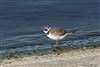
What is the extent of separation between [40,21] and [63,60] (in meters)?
6.74

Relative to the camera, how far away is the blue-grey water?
15602 mm

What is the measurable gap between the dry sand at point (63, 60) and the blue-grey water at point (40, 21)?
1.69 metres

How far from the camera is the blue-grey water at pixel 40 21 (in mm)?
15602

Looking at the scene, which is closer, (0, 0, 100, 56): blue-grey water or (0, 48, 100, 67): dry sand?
(0, 48, 100, 67): dry sand

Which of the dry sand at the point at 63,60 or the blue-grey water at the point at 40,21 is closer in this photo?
the dry sand at the point at 63,60

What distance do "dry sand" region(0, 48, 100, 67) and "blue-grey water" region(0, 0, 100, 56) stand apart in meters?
1.69

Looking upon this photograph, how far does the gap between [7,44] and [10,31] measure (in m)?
1.90

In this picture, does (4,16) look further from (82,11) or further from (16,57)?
(16,57)

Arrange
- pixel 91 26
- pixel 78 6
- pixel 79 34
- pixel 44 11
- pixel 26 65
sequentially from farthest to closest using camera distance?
pixel 78 6, pixel 44 11, pixel 91 26, pixel 79 34, pixel 26 65

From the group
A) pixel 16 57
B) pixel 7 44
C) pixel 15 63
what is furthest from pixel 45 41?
pixel 15 63

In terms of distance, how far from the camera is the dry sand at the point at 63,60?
453 inches

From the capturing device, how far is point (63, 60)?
39.7 feet

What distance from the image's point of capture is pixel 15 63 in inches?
481

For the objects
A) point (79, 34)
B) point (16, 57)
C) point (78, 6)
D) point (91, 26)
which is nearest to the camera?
point (16, 57)
